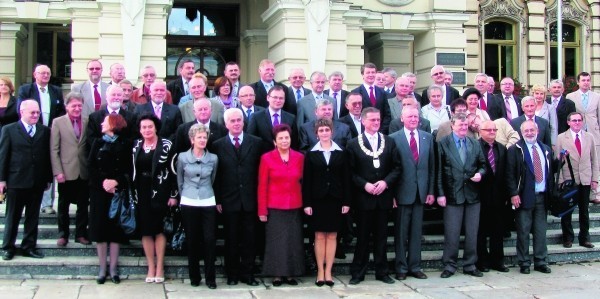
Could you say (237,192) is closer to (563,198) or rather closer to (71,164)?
(71,164)

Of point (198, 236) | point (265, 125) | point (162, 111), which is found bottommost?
point (198, 236)

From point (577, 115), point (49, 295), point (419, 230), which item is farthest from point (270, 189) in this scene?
point (577, 115)

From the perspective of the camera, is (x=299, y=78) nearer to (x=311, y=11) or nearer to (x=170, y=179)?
(x=170, y=179)

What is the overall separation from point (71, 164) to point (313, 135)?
9.76ft

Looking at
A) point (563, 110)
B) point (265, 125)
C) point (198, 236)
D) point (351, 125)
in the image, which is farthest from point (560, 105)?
point (198, 236)

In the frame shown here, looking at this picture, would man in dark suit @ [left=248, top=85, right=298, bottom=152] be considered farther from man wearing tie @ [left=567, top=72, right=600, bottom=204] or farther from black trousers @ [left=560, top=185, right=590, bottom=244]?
man wearing tie @ [left=567, top=72, right=600, bottom=204]

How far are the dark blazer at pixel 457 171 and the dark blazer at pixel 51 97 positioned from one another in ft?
16.7

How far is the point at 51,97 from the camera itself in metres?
10.1

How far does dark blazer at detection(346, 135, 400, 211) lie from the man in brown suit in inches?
129

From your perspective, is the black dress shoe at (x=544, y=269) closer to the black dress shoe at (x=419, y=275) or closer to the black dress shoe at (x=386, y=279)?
the black dress shoe at (x=419, y=275)

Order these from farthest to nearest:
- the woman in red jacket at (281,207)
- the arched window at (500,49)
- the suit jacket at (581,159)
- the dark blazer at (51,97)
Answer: the arched window at (500,49), the suit jacket at (581,159), the dark blazer at (51,97), the woman in red jacket at (281,207)

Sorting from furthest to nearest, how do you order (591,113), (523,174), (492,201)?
(591,113) < (523,174) < (492,201)

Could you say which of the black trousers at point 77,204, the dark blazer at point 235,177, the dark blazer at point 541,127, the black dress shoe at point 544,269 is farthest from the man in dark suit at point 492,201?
the black trousers at point 77,204

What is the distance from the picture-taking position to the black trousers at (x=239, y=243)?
8688 millimetres
